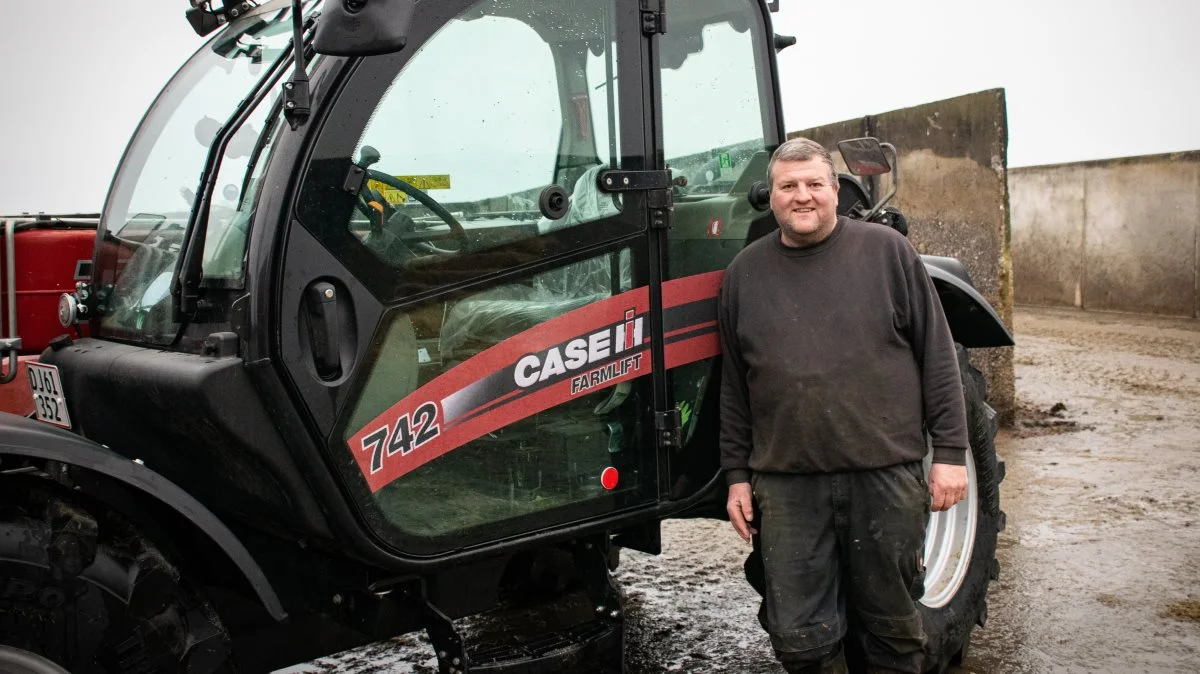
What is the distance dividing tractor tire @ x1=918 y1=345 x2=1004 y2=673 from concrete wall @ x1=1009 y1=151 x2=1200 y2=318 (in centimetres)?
745

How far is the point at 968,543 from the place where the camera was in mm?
3801

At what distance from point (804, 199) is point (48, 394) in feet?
6.34

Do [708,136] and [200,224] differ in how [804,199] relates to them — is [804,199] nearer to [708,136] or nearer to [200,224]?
[708,136]

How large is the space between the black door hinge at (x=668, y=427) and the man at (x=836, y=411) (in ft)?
0.51

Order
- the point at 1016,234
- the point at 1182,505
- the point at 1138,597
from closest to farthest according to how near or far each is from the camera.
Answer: the point at 1138,597 → the point at 1182,505 → the point at 1016,234

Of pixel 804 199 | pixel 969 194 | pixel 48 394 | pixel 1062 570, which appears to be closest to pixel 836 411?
pixel 804 199

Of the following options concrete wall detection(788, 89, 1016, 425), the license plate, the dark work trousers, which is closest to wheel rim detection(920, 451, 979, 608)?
the dark work trousers

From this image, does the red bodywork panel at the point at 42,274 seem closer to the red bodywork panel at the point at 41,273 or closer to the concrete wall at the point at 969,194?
the red bodywork panel at the point at 41,273

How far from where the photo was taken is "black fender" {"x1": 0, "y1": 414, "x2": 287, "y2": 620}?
2.36 meters

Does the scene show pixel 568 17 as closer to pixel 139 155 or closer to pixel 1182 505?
pixel 139 155

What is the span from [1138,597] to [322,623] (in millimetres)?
2874

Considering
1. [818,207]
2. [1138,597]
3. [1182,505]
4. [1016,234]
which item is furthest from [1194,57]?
[818,207]

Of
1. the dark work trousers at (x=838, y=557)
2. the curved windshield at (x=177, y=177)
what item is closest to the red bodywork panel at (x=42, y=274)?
the curved windshield at (x=177, y=177)

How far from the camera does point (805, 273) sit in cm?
299
